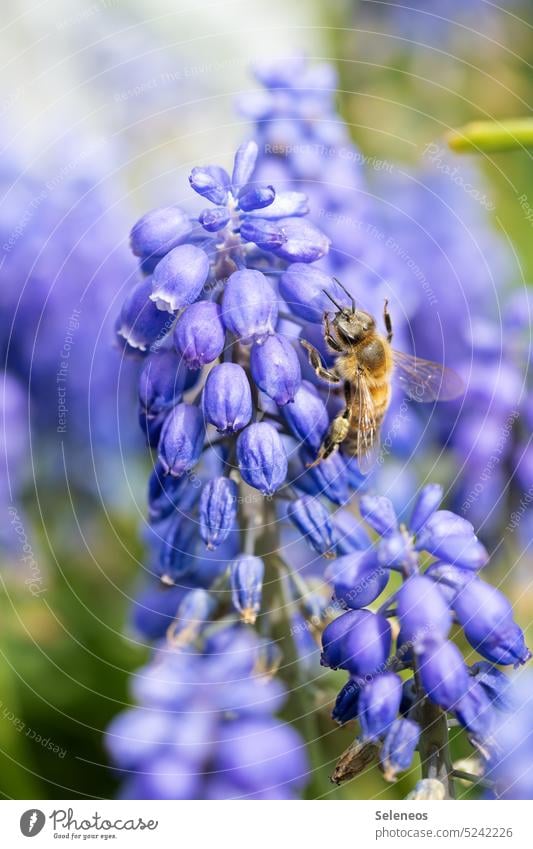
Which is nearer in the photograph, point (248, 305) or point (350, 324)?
point (248, 305)

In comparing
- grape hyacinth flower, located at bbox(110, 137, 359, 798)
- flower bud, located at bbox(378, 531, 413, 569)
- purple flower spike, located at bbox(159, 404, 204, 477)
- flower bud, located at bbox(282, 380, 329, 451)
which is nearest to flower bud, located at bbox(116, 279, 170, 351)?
grape hyacinth flower, located at bbox(110, 137, 359, 798)

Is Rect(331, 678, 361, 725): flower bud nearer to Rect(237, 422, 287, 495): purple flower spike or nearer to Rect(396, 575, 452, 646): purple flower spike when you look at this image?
Rect(396, 575, 452, 646): purple flower spike

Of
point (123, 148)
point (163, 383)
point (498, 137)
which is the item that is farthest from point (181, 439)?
point (123, 148)

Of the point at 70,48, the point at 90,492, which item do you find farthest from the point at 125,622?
the point at 70,48

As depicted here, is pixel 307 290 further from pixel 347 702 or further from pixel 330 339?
pixel 347 702

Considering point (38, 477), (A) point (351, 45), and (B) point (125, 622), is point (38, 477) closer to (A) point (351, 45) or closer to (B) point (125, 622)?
(B) point (125, 622)

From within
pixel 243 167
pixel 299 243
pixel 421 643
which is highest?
pixel 243 167
